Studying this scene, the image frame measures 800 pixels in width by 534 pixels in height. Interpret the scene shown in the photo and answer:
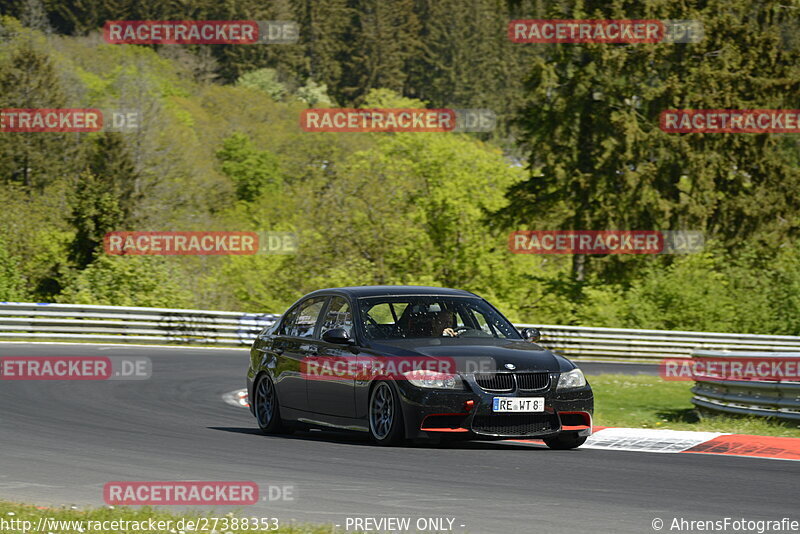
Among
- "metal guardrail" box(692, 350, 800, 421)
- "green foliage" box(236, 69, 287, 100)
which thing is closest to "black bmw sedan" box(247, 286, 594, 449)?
"metal guardrail" box(692, 350, 800, 421)

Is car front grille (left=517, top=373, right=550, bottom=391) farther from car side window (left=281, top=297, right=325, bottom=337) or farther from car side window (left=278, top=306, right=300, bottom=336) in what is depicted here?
car side window (left=278, top=306, right=300, bottom=336)

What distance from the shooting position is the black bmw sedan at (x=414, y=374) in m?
10.8

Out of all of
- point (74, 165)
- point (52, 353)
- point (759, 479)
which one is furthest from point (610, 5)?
point (74, 165)

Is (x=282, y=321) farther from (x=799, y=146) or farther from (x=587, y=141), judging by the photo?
(x=799, y=146)

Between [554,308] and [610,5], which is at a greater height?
[610,5]

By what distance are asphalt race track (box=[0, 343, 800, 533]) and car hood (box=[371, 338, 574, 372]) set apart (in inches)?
30.3

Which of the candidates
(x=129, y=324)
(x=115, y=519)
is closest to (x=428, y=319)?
(x=115, y=519)

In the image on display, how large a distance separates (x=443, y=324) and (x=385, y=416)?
1.21m

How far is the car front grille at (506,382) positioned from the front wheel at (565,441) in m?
0.66

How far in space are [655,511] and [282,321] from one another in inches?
257

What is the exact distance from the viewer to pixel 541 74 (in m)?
46.1

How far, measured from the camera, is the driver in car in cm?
1191

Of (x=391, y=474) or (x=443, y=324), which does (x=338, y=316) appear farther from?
(x=391, y=474)

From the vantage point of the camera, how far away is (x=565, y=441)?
451 inches
